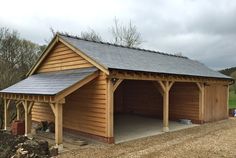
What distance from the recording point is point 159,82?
11.1 metres

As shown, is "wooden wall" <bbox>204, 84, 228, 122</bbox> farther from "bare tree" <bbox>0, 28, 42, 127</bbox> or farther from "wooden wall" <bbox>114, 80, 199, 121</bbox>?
"bare tree" <bbox>0, 28, 42, 127</bbox>

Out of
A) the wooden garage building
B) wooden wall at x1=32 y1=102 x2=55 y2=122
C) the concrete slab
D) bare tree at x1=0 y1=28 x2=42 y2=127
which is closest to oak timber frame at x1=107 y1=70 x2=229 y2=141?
the wooden garage building

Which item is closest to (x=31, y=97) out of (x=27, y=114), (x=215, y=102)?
(x=27, y=114)

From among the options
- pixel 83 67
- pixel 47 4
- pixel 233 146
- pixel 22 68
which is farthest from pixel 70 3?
pixel 233 146

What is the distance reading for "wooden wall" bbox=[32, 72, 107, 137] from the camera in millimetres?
9211

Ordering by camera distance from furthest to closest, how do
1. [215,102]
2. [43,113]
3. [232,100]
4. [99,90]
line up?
[232,100]
[215,102]
[43,113]
[99,90]

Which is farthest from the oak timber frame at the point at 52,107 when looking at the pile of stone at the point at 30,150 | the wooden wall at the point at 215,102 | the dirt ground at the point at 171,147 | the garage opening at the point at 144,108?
the wooden wall at the point at 215,102

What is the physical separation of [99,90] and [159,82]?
3.02 meters

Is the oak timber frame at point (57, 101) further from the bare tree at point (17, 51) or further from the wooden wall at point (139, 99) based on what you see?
the bare tree at point (17, 51)

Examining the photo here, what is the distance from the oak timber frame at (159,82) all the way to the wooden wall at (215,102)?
1.25 feet

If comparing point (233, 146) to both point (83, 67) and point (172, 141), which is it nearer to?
point (172, 141)

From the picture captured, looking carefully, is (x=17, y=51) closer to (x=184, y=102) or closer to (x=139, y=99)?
(x=139, y=99)

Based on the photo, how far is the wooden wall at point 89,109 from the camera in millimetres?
9211

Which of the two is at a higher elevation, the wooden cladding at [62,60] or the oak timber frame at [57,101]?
the wooden cladding at [62,60]
